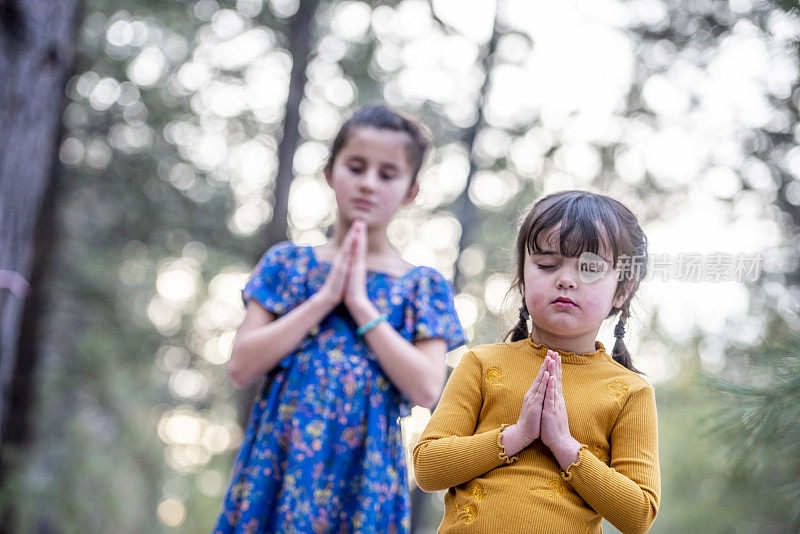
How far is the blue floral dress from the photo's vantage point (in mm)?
1927

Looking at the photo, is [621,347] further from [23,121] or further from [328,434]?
[23,121]

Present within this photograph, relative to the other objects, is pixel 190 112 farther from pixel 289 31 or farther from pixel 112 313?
pixel 112 313

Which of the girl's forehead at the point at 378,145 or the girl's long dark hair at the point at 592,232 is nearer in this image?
the girl's long dark hair at the point at 592,232

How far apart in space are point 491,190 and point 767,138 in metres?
2.68

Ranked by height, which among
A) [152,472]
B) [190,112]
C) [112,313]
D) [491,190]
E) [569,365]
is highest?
[190,112]

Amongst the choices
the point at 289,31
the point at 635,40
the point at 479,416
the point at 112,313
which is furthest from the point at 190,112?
the point at 479,416

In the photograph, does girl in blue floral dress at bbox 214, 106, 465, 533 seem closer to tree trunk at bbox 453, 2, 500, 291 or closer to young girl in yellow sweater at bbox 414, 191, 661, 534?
young girl in yellow sweater at bbox 414, 191, 661, 534

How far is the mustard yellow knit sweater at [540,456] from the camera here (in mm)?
1241

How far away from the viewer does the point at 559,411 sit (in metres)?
1.26

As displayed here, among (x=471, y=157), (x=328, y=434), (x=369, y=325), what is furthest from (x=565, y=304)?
(x=471, y=157)

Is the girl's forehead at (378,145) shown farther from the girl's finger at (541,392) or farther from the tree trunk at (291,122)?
the tree trunk at (291,122)

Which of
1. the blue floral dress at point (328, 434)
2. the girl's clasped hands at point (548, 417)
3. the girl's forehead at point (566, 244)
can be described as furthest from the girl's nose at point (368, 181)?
the girl's clasped hands at point (548, 417)

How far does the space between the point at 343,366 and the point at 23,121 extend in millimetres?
2282

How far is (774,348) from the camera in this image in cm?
162
